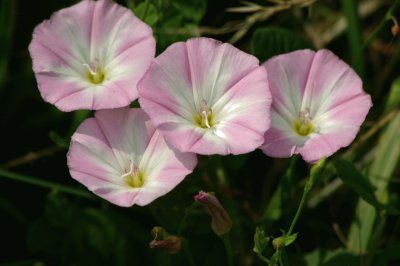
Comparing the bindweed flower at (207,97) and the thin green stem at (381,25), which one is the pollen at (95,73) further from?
the thin green stem at (381,25)

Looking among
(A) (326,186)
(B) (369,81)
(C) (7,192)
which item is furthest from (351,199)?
(C) (7,192)

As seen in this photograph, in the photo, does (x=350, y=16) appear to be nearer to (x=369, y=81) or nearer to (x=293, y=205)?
(x=369, y=81)

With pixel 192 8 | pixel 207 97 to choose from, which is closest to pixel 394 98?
pixel 192 8

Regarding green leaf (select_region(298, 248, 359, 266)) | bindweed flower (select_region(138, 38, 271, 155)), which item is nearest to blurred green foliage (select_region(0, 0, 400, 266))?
green leaf (select_region(298, 248, 359, 266))

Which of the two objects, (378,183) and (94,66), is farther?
(378,183)

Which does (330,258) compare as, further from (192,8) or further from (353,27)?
(192,8)

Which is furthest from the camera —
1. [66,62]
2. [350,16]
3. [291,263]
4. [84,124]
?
[350,16]
